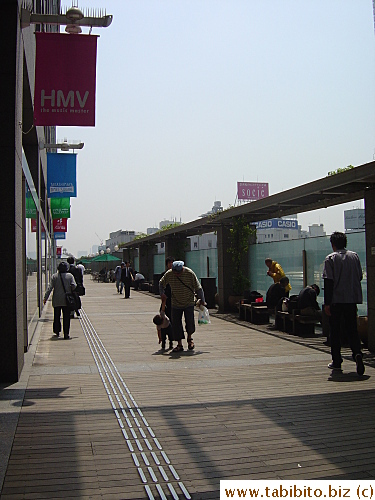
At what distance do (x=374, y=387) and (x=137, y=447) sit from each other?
3394mm

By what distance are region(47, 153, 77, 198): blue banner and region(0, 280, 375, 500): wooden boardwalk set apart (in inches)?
350

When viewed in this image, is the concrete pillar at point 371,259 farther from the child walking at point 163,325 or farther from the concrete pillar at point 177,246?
the concrete pillar at point 177,246

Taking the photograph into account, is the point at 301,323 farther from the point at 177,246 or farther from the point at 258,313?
the point at 177,246

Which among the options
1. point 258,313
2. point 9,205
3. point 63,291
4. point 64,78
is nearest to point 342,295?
point 9,205

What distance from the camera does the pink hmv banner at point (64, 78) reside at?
8359 millimetres

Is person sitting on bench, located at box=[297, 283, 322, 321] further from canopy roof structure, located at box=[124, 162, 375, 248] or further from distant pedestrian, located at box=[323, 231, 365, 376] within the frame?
distant pedestrian, located at box=[323, 231, 365, 376]

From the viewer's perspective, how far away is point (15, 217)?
24.0ft

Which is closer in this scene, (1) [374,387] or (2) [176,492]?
(2) [176,492]

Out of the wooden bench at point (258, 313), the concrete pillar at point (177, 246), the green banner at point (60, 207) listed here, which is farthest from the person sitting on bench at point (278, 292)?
the green banner at point (60, 207)

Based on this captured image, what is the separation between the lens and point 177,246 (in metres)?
25.0

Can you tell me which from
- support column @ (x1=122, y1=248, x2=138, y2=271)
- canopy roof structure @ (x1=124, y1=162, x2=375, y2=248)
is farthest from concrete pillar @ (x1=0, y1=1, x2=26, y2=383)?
support column @ (x1=122, y1=248, x2=138, y2=271)

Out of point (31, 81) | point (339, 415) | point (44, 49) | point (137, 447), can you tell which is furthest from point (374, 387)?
point (31, 81)

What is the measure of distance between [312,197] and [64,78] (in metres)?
5.87

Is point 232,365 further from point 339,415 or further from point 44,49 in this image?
point 44,49
